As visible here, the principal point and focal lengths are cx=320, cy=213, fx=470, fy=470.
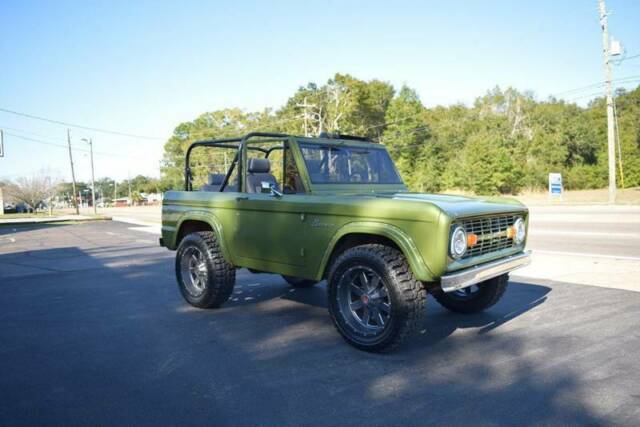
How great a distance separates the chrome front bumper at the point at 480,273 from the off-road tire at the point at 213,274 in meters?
2.78

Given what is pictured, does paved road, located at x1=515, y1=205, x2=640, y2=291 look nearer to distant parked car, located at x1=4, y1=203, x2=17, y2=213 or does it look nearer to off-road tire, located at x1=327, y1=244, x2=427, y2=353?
off-road tire, located at x1=327, y1=244, x2=427, y2=353

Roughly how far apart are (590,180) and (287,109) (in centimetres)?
3729

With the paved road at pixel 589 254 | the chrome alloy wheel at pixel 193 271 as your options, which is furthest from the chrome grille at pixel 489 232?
the chrome alloy wheel at pixel 193 271

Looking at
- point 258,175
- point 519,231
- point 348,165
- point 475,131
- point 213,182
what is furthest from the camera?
point 475,131

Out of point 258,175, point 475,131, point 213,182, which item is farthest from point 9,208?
point 258,175

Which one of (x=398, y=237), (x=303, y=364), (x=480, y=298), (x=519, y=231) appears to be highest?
(x=398, y=237)

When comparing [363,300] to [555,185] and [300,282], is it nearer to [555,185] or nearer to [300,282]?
[300,282]

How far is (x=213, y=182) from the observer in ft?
21.8

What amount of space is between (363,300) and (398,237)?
0.72 m

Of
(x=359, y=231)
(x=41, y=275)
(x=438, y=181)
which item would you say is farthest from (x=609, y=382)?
(x=438, y=181)

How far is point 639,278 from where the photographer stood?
6.86 meters

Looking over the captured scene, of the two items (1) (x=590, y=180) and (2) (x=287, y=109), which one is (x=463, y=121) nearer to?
(1) (x=590, y=180)

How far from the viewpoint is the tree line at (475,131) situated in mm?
47344

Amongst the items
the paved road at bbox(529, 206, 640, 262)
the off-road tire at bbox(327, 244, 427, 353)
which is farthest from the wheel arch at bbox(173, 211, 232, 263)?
the paved road at bbox(529, 206, 640, 262)
